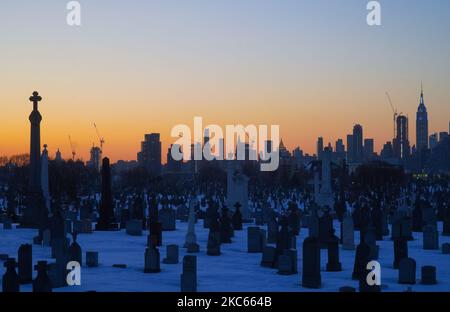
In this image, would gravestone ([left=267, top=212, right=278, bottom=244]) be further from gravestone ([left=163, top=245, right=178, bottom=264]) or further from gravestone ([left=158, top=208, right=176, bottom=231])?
gravestone ([left=158, top=208, right=176, bottom=231])

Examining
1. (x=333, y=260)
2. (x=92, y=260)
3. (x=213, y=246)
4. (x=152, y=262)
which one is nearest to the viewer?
(x=152, y=262)

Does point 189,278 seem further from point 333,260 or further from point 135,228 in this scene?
point 135,228

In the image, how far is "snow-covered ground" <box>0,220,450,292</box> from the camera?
1370 cm

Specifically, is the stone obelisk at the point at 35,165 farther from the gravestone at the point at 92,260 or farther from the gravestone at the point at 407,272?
the gravestone at the point at 407,272

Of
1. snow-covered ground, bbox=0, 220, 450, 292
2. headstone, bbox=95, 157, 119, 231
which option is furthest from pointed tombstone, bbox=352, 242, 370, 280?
headstone, bbox=95, 157, 119, 231

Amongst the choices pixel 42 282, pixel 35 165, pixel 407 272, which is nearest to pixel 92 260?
pixel 42 282

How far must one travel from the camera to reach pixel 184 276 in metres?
13.2

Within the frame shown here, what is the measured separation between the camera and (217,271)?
16.0 m

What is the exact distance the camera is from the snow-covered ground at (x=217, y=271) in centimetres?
1370

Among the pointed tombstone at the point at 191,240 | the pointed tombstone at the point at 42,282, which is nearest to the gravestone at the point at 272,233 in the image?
the pointed tombstone at the point at 191,240

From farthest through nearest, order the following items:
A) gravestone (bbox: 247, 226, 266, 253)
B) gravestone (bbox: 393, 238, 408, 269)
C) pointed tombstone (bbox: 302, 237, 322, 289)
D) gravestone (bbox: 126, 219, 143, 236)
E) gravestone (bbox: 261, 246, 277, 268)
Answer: gravestone (bbox: 126, 219, 143, 236) < gravestone (bbox: 247, 226, 266, 253) < gravestone (bbox: 261, 246, 277, 268) < gravestone (bbox: 393, 238, 408, 269) < pointed tombstone (bbox: 302, 237, 322, 289)
